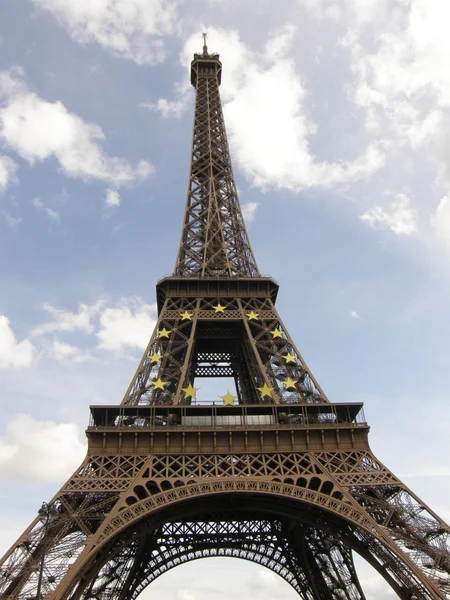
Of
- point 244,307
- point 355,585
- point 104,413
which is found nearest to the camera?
point 104,413

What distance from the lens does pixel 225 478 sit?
29984 millimetres

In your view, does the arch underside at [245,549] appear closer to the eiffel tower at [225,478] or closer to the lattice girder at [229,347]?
the eiffel tower at [225,478]

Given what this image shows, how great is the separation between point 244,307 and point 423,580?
75.2 ft

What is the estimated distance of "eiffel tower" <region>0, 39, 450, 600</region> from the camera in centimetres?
2775

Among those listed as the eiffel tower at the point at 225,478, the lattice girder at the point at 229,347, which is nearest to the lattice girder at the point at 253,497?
the eiffel tower at the point at 225,478

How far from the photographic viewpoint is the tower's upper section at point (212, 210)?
46.6 meters

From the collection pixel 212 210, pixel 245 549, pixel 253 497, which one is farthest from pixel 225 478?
pixel 212 210

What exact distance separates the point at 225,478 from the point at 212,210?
1072 inches

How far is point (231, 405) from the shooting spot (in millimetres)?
34188

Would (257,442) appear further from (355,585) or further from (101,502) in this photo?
(355,585)

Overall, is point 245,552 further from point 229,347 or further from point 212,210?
point 212,210

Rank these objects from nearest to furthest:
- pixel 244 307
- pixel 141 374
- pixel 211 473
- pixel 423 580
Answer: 1. pixel 423 580
2. pixel 211 473
3. pixel 141 374
4. pixel 244 307

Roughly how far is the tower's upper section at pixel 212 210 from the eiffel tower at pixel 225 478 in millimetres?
223

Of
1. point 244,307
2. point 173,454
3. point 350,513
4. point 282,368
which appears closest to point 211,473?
point 173,454
